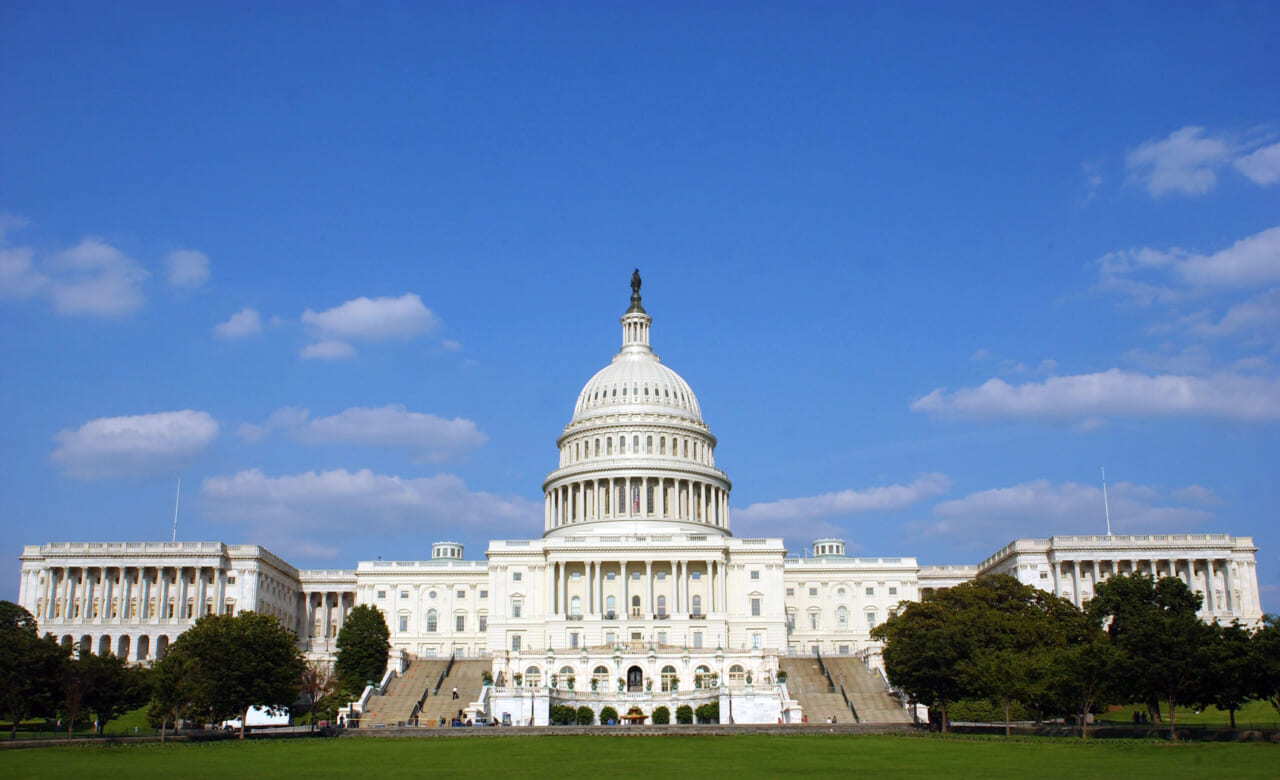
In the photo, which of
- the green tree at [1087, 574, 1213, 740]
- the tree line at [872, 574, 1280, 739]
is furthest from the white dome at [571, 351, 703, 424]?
the green tree at [1087, 574, 1213, 740]

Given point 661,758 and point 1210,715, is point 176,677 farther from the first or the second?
point 1210,715

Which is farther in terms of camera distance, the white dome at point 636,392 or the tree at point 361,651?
the white dome at point 636,392

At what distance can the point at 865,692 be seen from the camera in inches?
3435

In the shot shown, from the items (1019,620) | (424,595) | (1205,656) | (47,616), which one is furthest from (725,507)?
(1205,656)

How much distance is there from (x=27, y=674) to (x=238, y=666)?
12.5m

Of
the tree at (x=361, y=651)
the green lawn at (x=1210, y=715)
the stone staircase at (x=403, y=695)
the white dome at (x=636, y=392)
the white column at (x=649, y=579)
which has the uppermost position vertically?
the white dome at (x=636, y=392)

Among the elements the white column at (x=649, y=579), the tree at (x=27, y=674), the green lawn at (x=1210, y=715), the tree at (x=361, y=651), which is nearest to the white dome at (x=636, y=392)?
the white column at (x=649, y=579)

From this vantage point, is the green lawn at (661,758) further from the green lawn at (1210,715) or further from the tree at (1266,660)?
the green lawn at (1210,715)

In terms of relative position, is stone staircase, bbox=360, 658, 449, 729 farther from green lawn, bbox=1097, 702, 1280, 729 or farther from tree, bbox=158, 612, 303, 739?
green lawn, bbox=1097, 702, 1280, 729

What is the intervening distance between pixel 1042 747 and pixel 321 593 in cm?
10346

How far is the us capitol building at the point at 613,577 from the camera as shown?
111 metres

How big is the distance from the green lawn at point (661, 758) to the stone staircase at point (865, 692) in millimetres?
22186

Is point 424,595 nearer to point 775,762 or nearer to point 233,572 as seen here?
point 233,572

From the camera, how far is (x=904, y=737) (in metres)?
59.0
